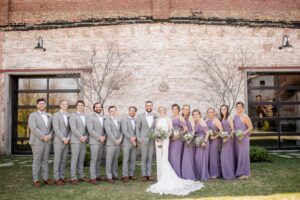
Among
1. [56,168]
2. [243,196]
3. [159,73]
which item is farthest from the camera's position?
[159,73]

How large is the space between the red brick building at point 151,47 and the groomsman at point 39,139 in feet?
18.2

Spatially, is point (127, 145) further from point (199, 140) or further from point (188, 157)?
point (199, 140)

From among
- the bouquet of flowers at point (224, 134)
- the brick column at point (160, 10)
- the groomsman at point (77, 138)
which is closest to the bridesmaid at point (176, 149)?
the bouquet of flowers at point (224, 134)

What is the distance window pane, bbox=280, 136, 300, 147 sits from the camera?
45.6 ft

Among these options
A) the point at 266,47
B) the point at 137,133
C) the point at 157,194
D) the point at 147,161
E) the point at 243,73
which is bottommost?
the point at 157,194

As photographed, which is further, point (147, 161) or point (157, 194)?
point (147, 161)

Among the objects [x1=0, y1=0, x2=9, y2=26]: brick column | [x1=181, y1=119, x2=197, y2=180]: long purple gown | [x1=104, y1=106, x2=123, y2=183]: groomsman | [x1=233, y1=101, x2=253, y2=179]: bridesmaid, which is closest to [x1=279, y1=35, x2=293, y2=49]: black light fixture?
[x1=233, y1=101, x2=253, y2=179]: bridesmaid

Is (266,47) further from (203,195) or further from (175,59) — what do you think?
(203,195)

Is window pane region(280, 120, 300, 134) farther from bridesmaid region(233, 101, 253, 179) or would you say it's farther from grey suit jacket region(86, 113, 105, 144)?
grey suit jacket region(86, 113, 105, 144)

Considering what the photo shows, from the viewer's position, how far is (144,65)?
13.1 metres

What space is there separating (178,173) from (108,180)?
1.75 metres

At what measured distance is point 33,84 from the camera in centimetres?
1388

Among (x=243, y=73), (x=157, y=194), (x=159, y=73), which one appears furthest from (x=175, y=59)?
(x=157, y=194)

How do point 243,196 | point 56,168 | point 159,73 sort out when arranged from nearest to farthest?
point 243,196
point 56,168
point 159,73
